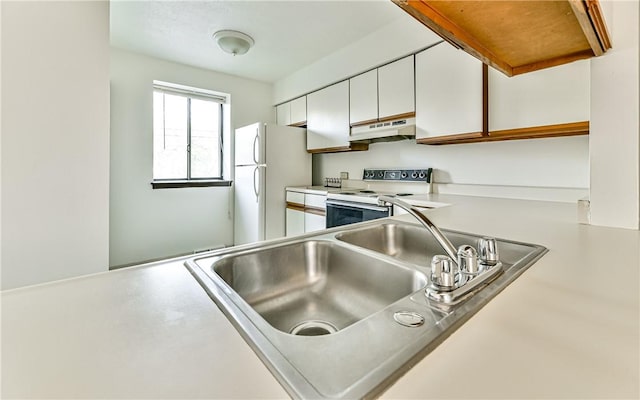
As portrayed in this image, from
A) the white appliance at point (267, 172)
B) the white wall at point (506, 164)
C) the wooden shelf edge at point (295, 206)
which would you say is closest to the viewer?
the white wall at point (506, 164)

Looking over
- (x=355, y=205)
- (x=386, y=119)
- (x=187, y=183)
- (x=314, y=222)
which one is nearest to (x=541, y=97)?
(x=386, y=119)

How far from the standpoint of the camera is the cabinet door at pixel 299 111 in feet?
12.0

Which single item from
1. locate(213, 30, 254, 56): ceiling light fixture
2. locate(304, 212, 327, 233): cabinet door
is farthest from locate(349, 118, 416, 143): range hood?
locate(213, 30, 254, 56): ceiling light fixture

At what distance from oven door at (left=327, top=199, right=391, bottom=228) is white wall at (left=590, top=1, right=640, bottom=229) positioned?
4.09ft

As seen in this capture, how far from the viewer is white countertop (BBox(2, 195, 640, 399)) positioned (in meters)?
0.32

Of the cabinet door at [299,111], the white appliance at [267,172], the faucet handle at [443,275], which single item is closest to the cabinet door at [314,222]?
the white appliance at [267,172]

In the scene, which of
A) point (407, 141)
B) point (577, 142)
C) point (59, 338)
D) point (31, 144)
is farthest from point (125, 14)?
point (577, 142)

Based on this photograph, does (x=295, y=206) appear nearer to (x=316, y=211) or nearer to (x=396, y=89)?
(x=316, y=211)

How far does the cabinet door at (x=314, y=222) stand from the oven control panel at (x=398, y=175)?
0.70m

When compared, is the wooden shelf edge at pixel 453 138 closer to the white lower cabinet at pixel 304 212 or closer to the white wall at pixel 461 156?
the white wall at pixel 461 156

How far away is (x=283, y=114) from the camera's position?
4.09 meters

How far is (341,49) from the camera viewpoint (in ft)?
10.0

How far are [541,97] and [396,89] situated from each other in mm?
1102

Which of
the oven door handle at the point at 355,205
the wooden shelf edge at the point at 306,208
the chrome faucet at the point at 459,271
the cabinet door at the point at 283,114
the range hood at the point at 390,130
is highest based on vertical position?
the cabinet door at the point at 283,114
